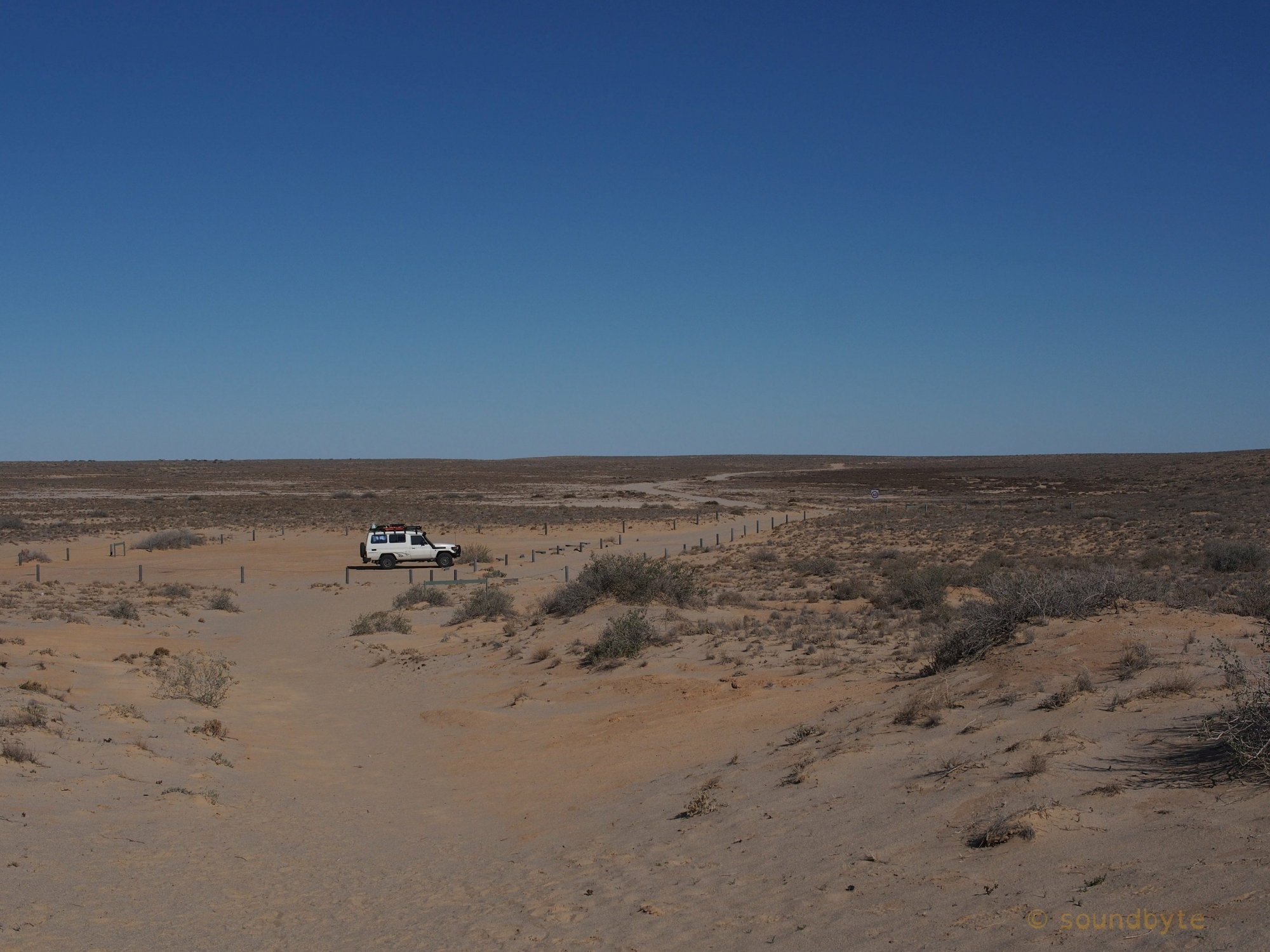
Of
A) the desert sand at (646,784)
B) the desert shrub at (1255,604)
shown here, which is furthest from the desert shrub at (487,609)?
the desert shrub at (1255,604)

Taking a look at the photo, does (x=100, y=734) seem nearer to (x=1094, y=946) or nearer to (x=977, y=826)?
(x=977, y=826)

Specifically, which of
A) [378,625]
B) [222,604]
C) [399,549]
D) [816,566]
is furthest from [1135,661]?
[399,549]

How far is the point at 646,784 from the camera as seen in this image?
10.7 meters

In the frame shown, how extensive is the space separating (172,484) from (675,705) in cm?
12237

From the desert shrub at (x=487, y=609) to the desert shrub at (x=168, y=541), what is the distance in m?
28.5

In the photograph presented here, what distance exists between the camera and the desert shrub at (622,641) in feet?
58.4

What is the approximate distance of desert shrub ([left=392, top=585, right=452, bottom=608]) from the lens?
28.8m

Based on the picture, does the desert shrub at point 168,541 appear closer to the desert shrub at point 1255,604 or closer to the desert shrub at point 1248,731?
the desert shrub at point 1255,604

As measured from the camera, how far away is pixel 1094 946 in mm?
5160

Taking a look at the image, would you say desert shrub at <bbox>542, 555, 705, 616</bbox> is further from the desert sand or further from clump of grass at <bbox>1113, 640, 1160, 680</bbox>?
clump of grass at <bbox>1113, 640, 1160, 680</bbox>

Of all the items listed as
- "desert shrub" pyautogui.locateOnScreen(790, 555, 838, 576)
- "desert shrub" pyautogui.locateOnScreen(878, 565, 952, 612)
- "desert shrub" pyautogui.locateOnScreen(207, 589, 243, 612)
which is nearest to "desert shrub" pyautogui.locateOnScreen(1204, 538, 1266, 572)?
"desert shrub" pyautogui.locateOnScreen(878, 565, 952, 612)

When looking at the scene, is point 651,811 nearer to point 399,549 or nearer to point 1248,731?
point 1248,731

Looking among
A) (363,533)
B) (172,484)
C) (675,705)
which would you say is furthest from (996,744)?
(172,484)

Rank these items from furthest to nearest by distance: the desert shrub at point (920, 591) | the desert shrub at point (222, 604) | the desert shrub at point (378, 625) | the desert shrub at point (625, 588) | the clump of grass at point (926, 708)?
the desert shrub at point (222, 604), the desert shrub at point (378, 625), the desert shrub at point (625, 588), the desert shrub at point (920, 591), the clump of grass at point (926, 708)
